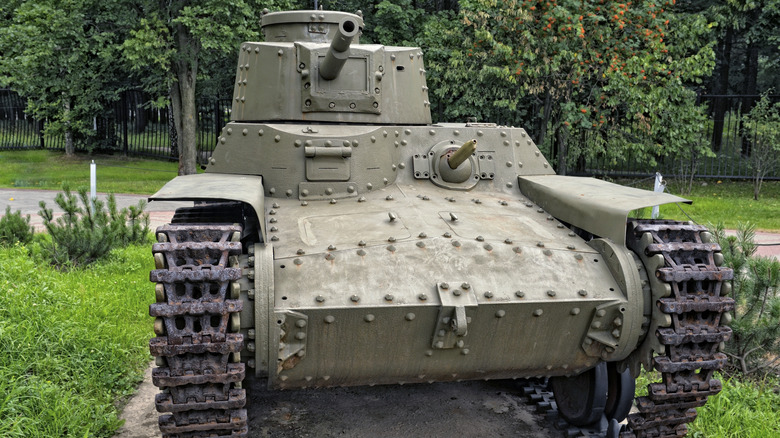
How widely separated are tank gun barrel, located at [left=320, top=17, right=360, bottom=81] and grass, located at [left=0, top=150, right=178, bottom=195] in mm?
11914

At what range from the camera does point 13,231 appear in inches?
378

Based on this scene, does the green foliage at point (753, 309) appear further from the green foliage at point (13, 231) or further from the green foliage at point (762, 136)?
the green foliage at point (762, 136)

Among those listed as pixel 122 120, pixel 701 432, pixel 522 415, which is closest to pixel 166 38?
pixel 122 120

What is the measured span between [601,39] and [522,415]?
414 inches

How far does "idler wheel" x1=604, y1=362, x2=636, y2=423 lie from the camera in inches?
197

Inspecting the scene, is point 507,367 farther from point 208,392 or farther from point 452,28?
point 452,28

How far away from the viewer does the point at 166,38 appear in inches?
630

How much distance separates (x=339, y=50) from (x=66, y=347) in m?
3.54

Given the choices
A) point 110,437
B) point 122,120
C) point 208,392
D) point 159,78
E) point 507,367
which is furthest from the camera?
point 122,120

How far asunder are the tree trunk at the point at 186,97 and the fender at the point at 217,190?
12.1 metres

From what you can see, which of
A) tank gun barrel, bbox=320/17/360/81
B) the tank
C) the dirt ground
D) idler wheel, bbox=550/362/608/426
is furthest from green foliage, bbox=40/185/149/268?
idler wheel, bbox=550/362/608/426

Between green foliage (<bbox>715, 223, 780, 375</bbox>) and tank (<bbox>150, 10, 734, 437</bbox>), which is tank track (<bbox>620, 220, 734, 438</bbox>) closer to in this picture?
tank (<bbox>150, 10, 734, 437</bbox>)

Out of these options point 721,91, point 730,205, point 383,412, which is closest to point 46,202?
point 383,412

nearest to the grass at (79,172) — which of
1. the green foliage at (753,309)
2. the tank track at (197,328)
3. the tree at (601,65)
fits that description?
the tree at (601,65)
